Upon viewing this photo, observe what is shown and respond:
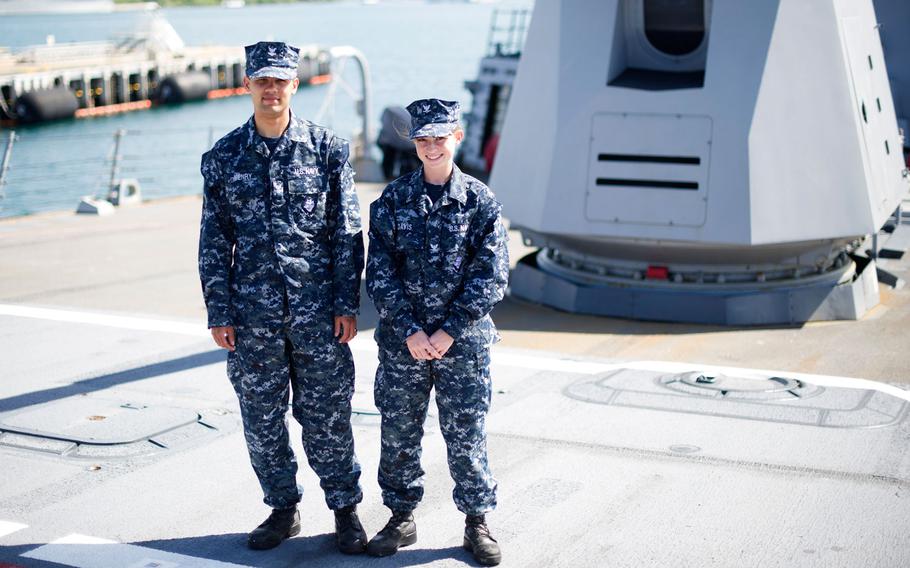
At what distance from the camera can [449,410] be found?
434 centimetres

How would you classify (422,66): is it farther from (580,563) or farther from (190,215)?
(580,563)

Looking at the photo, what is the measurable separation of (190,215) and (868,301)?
311 inches

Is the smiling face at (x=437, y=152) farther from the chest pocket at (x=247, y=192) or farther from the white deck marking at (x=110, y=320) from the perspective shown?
the white deck marking at (x=110, y=320)

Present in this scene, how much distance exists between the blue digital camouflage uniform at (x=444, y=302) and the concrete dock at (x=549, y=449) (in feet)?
1.44

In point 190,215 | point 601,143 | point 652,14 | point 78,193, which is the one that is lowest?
point 78,193

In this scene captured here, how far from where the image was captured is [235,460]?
5.48 m

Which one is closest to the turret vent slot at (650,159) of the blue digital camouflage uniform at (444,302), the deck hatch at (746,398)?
the deck hatch at (746,398)

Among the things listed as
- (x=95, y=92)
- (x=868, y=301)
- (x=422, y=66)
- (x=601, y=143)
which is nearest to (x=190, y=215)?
(x=601, y=143)

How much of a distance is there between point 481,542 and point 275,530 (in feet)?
2.57

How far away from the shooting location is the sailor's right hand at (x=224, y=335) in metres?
4.36

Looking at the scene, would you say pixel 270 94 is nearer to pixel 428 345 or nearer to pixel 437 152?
pixel 437 152

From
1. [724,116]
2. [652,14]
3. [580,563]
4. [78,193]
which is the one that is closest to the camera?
[580,563]

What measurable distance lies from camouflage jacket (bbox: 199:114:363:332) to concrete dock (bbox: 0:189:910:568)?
92cm

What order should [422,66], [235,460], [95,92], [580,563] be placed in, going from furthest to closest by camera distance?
[422,66] → [95,92] → [235,460] → [580,563]
